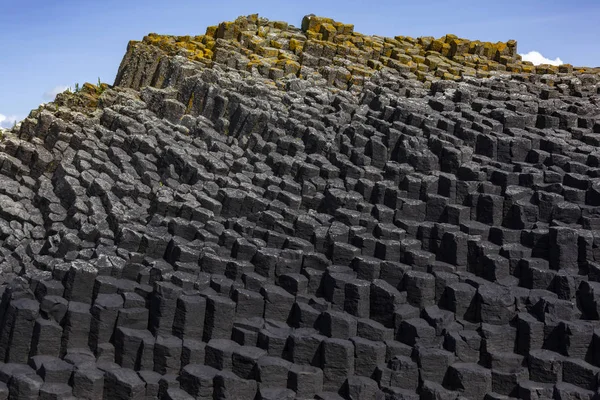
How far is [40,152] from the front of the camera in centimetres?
1441

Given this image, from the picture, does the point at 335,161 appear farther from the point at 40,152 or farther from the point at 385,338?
the point at 40,152

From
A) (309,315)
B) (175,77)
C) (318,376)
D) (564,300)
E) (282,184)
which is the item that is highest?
(175,77)

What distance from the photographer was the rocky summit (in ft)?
32.1

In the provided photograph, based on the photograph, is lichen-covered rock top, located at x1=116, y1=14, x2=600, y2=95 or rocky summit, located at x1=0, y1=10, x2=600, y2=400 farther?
lichen-covered rock top, located at x1=116, y1=14, x2=600, y2=95

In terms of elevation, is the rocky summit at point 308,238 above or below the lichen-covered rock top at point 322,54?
below

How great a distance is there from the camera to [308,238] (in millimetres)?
11281

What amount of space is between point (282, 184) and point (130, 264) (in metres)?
2.62

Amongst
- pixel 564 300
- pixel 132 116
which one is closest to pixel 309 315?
pixel 564 300

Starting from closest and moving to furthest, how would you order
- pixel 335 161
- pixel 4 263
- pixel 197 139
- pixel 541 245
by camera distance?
1. pixel 541 245
2. pixel 4 263
3. pixel 335 161
4. pixel 197 139

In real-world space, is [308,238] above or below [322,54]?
below

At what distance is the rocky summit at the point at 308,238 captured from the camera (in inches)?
385

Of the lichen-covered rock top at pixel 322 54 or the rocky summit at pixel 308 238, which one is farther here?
the lichen-covered rock top at pixel 322 54

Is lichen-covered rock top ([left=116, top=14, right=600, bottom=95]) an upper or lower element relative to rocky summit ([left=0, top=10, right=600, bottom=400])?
upper

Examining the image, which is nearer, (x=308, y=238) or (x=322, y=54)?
(x=308, y=238)
